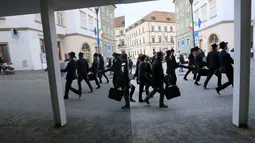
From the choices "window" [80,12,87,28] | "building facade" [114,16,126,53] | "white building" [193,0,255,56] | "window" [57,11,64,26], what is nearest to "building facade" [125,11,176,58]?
"building facade" [114,16,126,53]

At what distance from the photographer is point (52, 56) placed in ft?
12.4

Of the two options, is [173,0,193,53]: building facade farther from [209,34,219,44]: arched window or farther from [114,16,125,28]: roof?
[209,34,219,44]: arched window

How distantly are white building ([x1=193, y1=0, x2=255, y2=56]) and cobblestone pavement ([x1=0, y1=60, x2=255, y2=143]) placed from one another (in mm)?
15721

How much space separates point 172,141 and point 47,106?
14.6 ft

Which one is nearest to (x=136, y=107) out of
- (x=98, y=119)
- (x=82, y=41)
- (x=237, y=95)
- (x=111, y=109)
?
(x=111, y=109)

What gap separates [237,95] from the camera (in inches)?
136

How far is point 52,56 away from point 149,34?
4.18 metres

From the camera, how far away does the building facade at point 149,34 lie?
219 inches

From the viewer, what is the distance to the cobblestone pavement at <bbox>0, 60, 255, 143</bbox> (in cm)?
324

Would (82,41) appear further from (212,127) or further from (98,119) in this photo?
(212,127)

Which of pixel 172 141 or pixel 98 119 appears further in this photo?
pixel 98 119

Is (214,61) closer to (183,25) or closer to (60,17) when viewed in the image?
(183,25)

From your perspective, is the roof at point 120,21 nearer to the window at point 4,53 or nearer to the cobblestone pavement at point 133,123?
the cobblestone pavement at point 133,123

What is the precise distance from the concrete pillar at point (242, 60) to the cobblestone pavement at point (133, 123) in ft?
1.11
